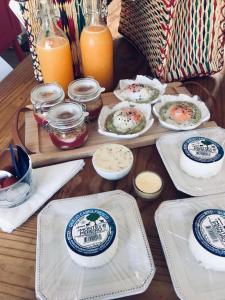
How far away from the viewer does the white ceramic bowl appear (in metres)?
0.73

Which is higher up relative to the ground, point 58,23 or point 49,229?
point 58,23

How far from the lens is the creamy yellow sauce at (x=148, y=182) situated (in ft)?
2.31

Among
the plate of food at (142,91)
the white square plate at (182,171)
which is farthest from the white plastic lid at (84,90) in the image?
the white square plate at (182,171)

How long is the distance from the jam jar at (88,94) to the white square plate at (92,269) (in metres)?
0.32


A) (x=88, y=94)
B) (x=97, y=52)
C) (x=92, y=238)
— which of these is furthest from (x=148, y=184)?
(x=97, y=52)

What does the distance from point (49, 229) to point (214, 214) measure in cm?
33

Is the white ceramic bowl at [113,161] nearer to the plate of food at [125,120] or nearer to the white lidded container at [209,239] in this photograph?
the plate of food at [125,120]

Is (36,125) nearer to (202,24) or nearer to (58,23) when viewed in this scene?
(58,23)

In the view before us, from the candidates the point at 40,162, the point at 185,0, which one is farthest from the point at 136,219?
the point at 185,0

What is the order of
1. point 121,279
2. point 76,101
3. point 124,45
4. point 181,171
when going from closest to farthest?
point 121,279, point 181,171, point 76,101, point 124,45

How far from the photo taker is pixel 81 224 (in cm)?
58

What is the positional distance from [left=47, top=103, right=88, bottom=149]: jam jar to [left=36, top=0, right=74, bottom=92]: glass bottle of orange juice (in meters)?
0.18

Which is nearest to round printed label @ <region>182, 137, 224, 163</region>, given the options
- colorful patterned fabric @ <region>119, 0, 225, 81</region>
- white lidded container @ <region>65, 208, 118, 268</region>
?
white lidded container @ <region>65, 208, 118, 268</region>

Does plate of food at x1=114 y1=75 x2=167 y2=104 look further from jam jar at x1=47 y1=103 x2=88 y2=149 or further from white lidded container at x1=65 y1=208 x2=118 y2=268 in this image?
white lidded container at x1=65 y1=208 x2=118 y2=268
